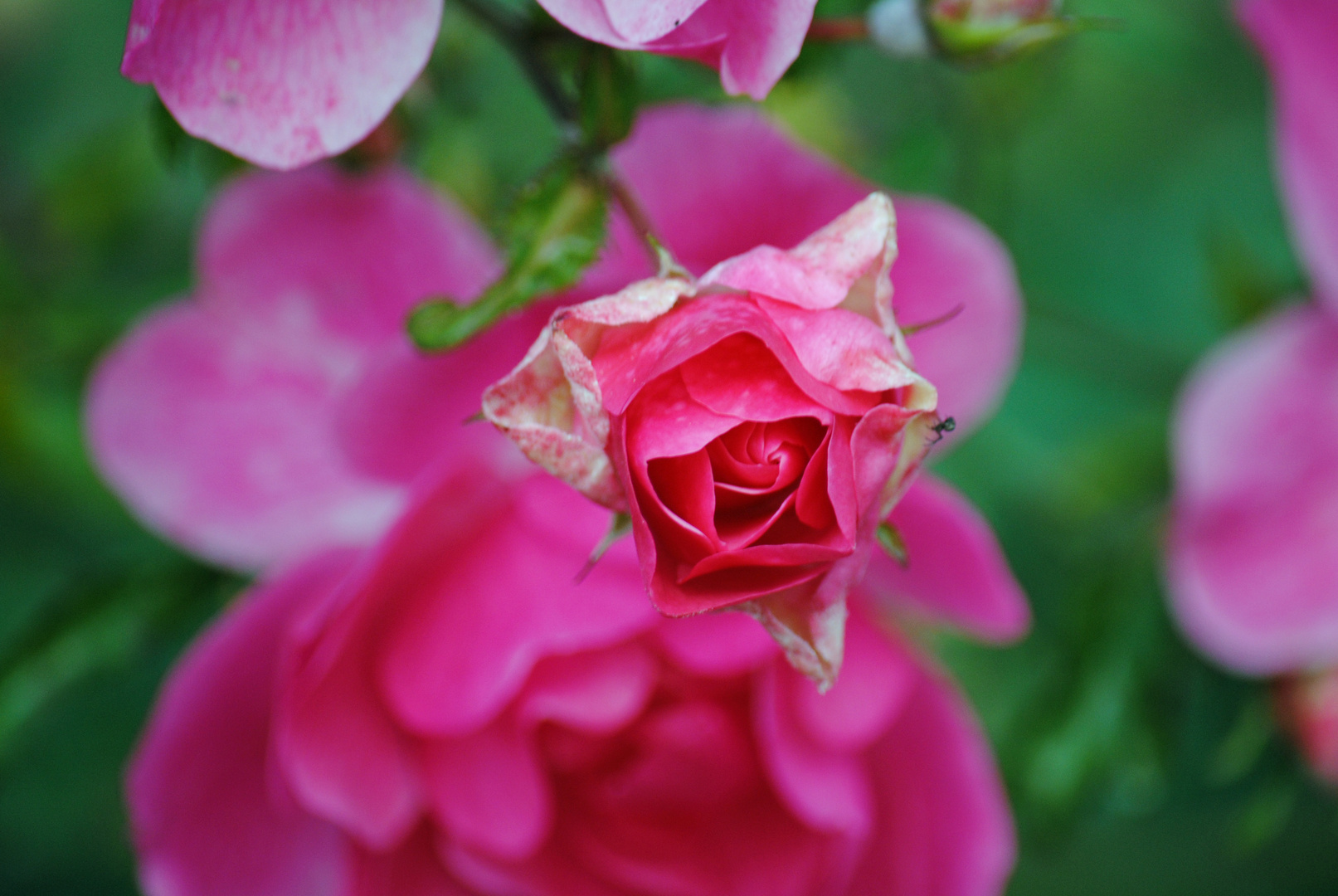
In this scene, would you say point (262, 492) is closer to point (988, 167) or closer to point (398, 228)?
point (398, 228)

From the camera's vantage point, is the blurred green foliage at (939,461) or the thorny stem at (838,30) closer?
the thorny stem at (838,30)

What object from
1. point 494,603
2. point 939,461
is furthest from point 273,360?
point 939,461

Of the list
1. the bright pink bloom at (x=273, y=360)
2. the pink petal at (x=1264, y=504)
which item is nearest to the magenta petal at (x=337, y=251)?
the bright pink bloom at (x=273, y=360)

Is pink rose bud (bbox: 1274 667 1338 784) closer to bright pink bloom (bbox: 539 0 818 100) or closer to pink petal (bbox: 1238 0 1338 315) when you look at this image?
pink petal (bbox: 1238 0 1338 315)

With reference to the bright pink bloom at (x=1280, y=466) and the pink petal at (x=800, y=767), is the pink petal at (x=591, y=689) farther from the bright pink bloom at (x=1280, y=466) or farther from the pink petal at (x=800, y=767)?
the bright pink bloom at (x=1280, y=466)

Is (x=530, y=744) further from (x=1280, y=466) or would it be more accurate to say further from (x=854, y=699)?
(x=1280, y=466)

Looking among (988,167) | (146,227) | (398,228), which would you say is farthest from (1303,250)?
(146,227)
